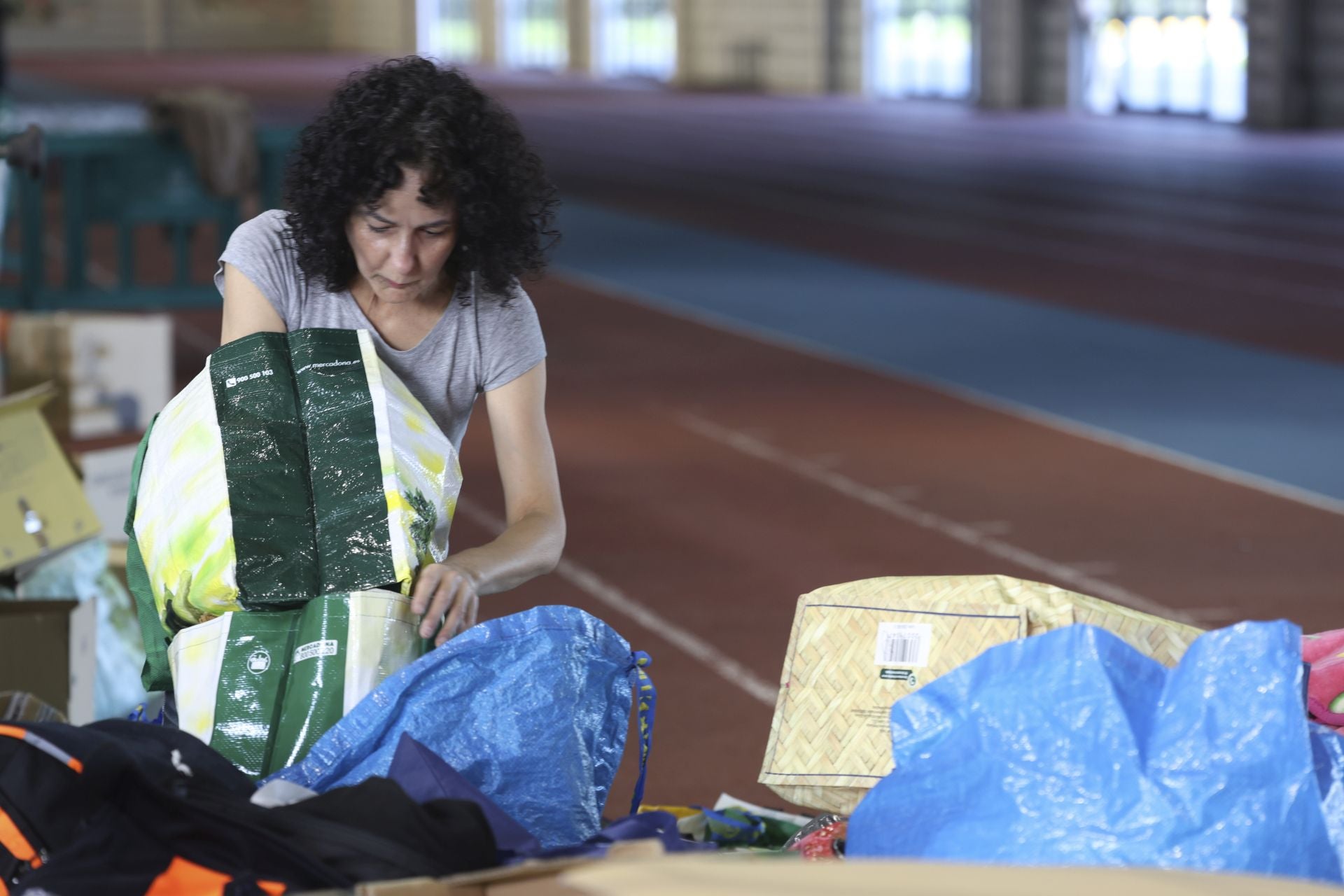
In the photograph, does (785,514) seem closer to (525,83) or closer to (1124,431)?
(1124,431)

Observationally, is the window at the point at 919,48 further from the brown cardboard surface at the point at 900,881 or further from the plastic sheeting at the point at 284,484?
the brown cardboard surface at the point at 900,881

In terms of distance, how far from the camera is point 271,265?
2.93 m

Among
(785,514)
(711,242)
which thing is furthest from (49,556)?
(711,242)

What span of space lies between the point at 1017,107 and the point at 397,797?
108 feet

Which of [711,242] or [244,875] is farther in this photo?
[711,242]

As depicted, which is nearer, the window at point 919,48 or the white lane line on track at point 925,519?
the white lane line on track at point 925,519

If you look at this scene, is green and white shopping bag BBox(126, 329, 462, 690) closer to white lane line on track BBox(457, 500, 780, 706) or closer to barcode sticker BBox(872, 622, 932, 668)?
barcode sticker BBox(872, 622, 932, 668)

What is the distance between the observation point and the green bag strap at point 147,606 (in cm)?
273

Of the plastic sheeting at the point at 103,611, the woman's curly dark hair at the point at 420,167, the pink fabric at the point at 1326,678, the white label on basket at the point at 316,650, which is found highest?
the woman's curly dark hair at the point at 420,167

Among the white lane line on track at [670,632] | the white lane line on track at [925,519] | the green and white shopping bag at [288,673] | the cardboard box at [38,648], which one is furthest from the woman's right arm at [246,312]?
the white lane line on track at [925,519]

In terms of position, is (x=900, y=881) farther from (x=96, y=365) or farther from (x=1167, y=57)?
(x=1167, y=57)

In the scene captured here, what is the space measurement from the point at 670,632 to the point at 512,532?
2748mm

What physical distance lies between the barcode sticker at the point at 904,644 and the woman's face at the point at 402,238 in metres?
0.88

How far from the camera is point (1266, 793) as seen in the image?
209cm
